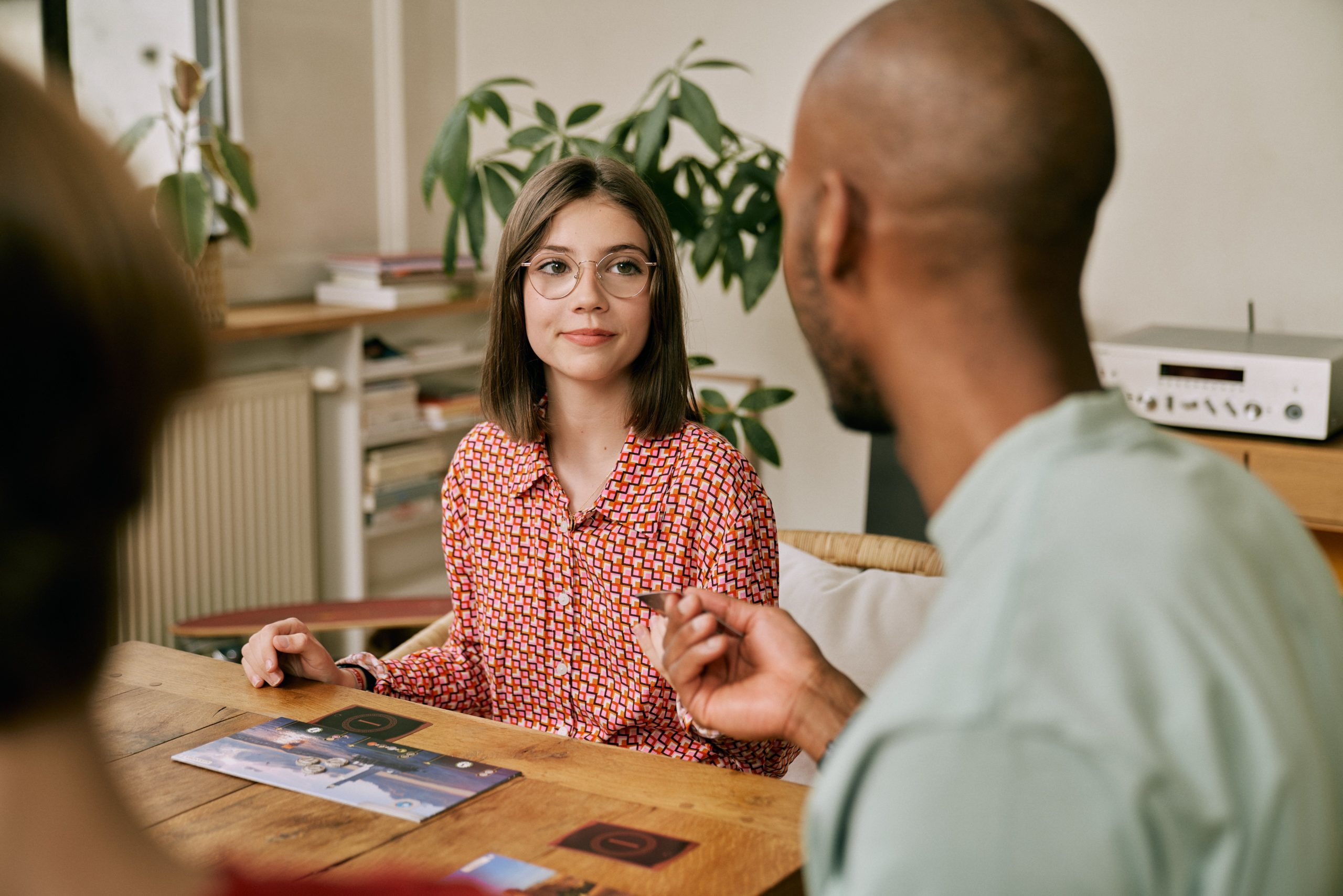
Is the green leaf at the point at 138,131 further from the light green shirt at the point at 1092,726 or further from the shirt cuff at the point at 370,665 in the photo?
the light green shirt at the point at 1092,726

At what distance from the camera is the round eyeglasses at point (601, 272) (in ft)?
5.82

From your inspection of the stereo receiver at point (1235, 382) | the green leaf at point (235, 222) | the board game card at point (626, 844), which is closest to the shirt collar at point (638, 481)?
the board game card at point (626, 844)

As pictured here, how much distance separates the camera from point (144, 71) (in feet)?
10.8

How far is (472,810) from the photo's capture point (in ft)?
3.82

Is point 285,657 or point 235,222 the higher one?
point 235,222

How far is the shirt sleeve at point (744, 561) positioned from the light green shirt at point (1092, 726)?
0.93 m

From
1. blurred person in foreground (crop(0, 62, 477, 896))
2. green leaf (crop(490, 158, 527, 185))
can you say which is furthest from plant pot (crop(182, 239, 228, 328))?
blurred person in foreground (crop(0, 62, 477, 896))

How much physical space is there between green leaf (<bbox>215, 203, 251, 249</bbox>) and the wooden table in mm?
1881

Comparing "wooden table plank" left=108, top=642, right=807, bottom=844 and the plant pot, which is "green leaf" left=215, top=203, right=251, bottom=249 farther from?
"wooden table plank" left=108, top=642, right=807, bottom=844

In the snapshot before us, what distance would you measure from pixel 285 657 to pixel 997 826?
3.62 ft

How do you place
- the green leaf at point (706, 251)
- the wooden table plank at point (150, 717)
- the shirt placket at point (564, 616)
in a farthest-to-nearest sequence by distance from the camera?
the green leaf at point (706, 251), the shirt placket at point (564, 616), the wooden table plank at point (150, 717)

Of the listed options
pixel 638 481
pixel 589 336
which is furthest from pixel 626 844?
pixel 589 336

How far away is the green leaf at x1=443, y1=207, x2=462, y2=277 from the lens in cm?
298

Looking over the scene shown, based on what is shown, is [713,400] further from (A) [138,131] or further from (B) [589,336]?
(A) [138,131]
